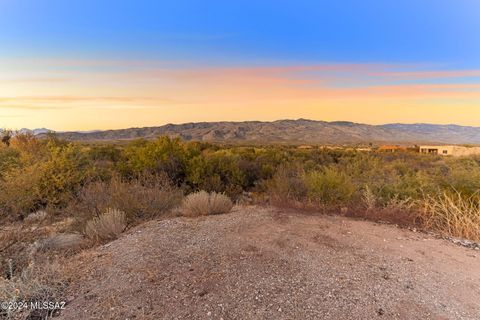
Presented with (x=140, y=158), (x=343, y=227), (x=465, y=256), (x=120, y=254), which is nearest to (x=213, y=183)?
(x=140, y=158)

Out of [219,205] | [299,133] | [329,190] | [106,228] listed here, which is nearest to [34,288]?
[106,228]

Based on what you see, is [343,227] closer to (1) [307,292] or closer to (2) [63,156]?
(1) [307,292]

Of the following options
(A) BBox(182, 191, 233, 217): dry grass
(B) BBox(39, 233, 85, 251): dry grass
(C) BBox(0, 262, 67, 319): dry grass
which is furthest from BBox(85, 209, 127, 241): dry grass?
(C) BBox(0, 262, 67, 319): dry grass

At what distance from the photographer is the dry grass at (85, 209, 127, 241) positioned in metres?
6.11

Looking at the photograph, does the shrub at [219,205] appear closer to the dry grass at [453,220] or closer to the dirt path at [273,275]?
the dirt path at [273,275]

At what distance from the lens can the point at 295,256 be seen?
4773 mm

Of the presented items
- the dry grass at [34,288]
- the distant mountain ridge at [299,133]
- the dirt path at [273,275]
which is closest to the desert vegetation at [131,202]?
the dry grass at [34,288]

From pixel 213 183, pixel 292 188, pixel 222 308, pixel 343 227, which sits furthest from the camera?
pixel 213 183

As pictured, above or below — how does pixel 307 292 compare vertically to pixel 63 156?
below

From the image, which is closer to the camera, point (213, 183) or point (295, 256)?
point (295, 256)

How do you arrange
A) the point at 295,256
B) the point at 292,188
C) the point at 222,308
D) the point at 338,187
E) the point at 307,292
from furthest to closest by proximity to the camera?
the point at 292,188 < the point at 338,187 < the point at 295,256 < the point at 307,292 < the point at 222,308

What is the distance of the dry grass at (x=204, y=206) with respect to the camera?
7313mm

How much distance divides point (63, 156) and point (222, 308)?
382 inches

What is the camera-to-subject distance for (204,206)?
7406mm
